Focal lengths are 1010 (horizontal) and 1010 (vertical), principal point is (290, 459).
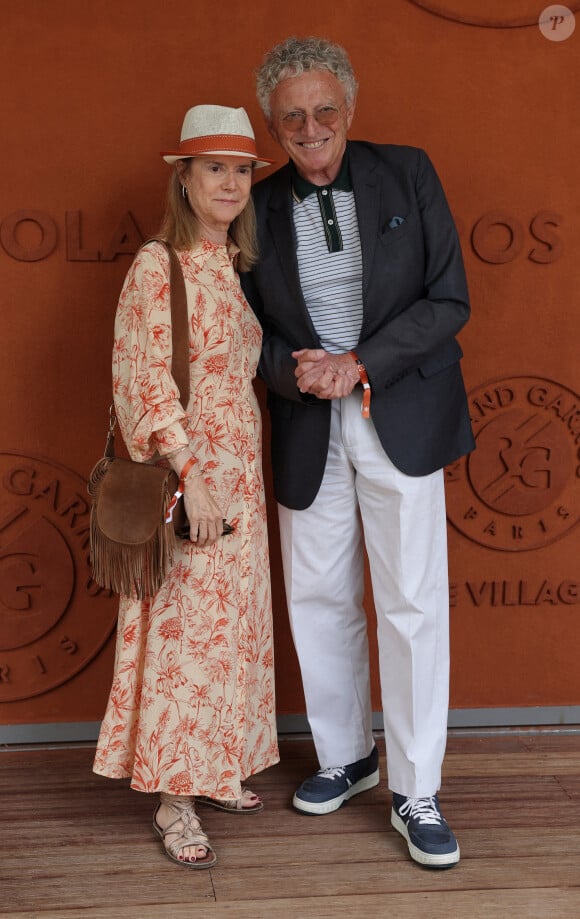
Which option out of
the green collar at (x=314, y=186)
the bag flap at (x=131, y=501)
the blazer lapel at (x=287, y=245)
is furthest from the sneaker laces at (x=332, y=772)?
the green collar at (x=314, y=186)

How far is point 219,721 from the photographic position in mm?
2543

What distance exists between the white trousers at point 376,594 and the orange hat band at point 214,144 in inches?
26.8

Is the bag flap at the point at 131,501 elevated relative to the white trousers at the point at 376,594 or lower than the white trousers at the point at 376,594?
elevated

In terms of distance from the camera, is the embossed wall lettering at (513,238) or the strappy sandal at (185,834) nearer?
the strappy sandal at (185,834)

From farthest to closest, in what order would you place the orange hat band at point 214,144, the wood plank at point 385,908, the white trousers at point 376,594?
the white trousers at point 376,594
the orange hat band at point 214,144
the wood plank at point 385,908

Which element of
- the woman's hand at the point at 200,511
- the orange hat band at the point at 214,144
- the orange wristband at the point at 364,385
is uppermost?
the orange hat band at the point at 214,144

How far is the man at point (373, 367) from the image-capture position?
2504mm

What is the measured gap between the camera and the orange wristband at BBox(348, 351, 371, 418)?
2.48 m

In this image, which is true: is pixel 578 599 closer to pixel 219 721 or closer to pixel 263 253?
pixel 219 721

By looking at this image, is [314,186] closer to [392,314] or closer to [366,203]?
[366,203]

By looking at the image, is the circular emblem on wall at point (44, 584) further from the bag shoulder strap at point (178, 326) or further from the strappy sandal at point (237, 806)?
the bag shoulder strap at point (178, 326)

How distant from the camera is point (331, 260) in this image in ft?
8.48

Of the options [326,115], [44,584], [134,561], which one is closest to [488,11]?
[326,115]

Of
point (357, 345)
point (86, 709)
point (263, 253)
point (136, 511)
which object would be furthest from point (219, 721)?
point (263, 253)
